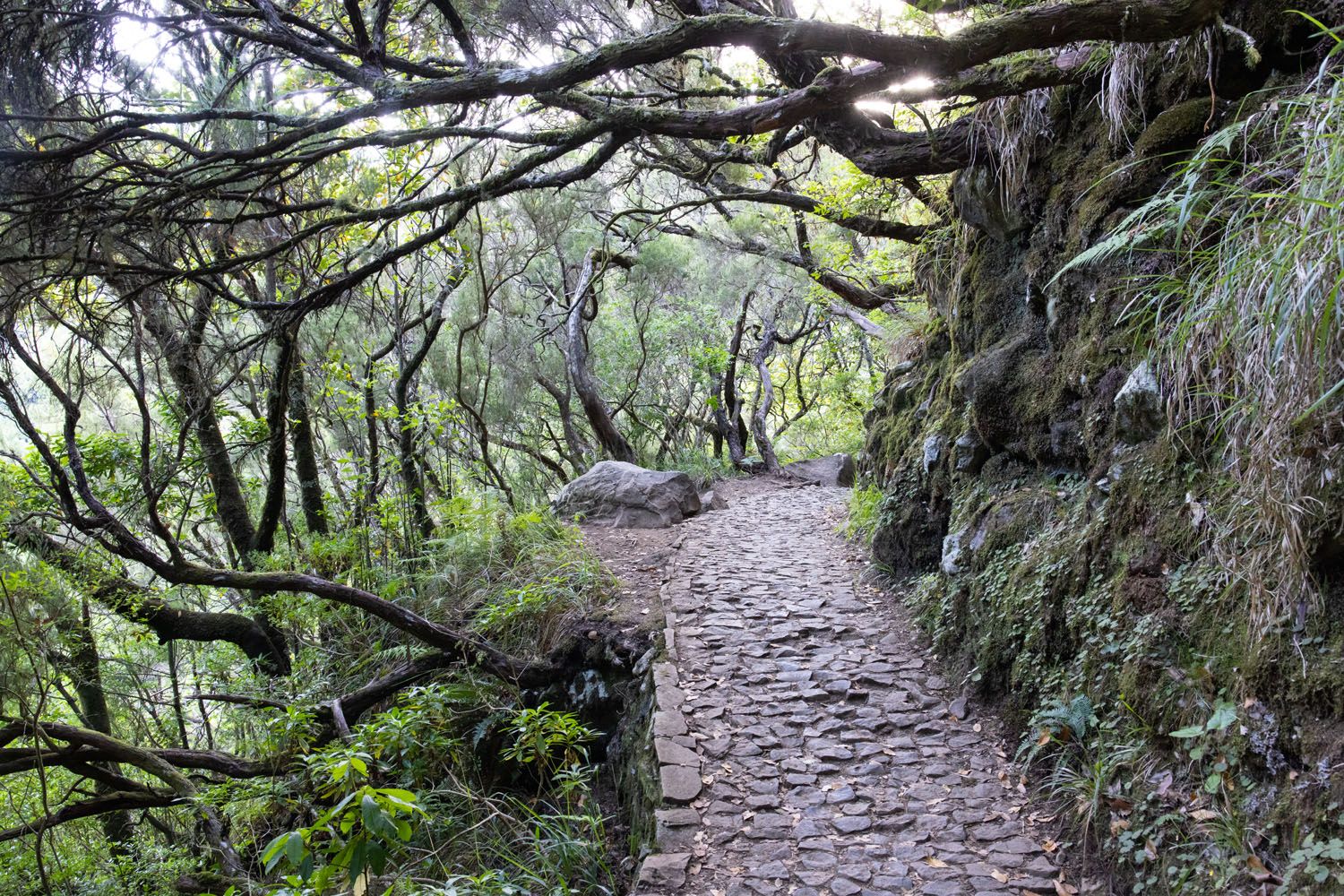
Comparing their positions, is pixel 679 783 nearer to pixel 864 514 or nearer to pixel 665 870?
pixel 665 870

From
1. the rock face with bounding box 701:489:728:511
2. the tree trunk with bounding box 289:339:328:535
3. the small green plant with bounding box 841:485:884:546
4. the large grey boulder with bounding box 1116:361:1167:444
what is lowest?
the small green plant with bounding box 841:485:884:546

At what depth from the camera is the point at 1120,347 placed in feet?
13.7

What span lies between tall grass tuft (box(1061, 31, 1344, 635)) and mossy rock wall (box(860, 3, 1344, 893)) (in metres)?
0.21

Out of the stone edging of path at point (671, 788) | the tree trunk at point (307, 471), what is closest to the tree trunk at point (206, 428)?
the tree trunk at point (307, 471)

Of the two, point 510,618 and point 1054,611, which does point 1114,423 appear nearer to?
point 1054,611

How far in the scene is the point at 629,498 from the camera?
10.8m

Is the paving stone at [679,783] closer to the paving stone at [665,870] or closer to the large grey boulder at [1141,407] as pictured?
the paving stone at [665,870]

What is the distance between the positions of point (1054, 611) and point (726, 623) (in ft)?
9.28

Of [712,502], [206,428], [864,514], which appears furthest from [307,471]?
[864,514]

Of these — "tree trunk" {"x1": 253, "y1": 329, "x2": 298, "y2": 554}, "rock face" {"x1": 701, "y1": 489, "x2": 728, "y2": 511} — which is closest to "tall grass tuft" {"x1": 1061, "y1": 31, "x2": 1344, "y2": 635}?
"tree trunk" {"x1": 253, "y1": 329, "x2": 298, "y2": 554}

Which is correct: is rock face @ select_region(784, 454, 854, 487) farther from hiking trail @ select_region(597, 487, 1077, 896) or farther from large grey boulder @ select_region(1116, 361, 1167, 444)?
large grey boulder @ select_region(1116, 361, 1167, 444)

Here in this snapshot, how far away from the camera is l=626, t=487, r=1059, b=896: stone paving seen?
3.40 m

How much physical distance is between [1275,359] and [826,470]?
1284 centimetres

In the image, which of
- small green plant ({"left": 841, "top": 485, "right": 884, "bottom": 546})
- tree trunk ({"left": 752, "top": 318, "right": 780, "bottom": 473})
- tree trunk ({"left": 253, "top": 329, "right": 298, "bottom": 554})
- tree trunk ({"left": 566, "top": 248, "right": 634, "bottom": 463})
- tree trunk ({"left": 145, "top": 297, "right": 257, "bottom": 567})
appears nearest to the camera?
tree trunk ({"left": 145, "top": 297, "right": 257, "bottom": 567})
